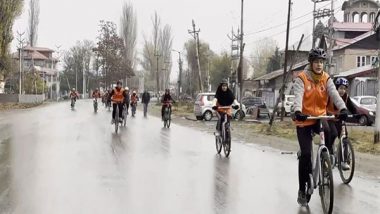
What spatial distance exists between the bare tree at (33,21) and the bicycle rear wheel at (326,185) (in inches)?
3439

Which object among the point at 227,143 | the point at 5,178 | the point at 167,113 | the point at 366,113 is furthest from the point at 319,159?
the point at 366,113

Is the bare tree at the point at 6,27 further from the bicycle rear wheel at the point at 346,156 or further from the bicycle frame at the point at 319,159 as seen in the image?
the bicycle frame at the point at 319,159

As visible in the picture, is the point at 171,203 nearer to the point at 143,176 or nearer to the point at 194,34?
the point at 143,176

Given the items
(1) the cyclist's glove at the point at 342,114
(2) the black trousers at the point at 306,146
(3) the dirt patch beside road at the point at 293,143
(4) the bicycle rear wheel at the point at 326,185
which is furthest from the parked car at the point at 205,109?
(4) the bicycle rear wheel at the point at 326,185

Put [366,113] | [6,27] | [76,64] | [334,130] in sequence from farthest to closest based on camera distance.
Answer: [76,64] → [6,27] → [366,113] → [334,130]

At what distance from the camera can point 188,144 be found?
1647 centimetres

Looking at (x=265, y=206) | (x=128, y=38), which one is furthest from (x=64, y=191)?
(x=128, y=38)

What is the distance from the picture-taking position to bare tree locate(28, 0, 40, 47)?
88.9 meters

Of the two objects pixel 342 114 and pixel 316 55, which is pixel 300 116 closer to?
pixel 342 114

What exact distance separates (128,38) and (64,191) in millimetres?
84285

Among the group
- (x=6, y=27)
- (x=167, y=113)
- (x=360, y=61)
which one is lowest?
(x=167, y=113)

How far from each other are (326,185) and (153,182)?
3.37m

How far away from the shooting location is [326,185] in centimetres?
679

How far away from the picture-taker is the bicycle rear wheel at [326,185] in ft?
21.8
